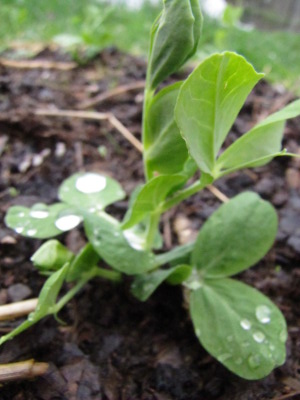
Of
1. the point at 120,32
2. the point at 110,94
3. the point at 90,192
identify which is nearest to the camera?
the point at 90,192

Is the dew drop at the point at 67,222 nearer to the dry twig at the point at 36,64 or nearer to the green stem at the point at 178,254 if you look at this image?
the green stem at the point at 178,254

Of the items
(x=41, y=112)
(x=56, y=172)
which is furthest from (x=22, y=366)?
(x=41, y=112)

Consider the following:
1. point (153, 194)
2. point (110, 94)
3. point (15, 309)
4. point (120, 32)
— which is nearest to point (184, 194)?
point (153, 194)

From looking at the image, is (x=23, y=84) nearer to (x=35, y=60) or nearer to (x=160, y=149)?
(x=35, y=60)

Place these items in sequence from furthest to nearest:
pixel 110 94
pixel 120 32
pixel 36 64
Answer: pixel 120 32, pixel 36 64, pixel 110 94

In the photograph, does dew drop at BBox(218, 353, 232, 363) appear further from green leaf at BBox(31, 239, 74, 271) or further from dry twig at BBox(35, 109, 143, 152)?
dry twig at BBox(35, 109, 143, 152)

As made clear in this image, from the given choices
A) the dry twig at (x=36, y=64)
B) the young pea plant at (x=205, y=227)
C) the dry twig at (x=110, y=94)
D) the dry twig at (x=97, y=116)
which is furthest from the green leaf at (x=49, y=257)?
the dry twig at (x=36, y=64)

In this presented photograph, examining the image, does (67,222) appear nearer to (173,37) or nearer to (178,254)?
(178,254)
